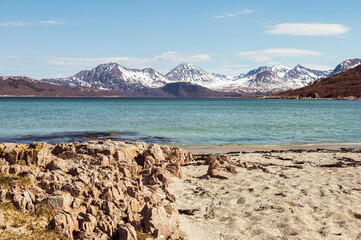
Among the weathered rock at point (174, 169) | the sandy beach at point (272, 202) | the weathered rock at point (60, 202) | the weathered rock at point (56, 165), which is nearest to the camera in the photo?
the weathered rock at point (60, 202)

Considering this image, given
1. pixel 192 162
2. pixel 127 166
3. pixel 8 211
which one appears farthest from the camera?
pixel 192 162

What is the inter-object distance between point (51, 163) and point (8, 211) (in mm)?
5481

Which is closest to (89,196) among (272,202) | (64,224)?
(64,224)

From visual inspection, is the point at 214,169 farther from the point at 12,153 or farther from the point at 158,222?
the point at 12,153

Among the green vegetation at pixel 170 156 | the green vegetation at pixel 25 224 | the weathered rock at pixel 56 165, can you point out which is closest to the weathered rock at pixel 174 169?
the green vegetation at pixel 170 156

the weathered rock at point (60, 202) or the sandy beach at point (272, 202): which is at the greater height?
the weathered rock at point (60, 202)

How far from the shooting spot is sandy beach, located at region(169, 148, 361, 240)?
32.3ft

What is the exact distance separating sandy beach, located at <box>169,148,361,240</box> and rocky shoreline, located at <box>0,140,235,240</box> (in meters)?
Answer: 0.95

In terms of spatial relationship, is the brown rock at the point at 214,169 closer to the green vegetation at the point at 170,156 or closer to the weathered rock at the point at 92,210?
the green vegetation at the point at 170,156

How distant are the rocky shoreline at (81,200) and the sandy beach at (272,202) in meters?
0.95

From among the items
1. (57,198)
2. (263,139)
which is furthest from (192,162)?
(263,139)

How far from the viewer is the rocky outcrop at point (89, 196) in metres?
8.34

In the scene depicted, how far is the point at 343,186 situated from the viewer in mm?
14438

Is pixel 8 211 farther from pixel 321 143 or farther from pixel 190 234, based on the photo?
pixel 321 143
